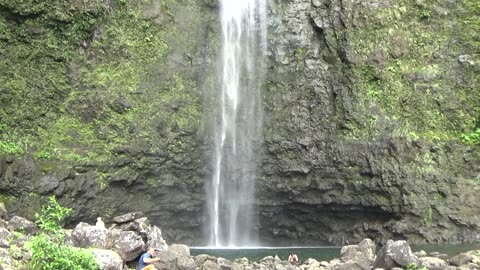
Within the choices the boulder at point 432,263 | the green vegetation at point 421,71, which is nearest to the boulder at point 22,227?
the boulder at point 432,263

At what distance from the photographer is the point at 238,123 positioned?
2895 centimetres

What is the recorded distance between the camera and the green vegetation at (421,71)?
28172 millimetres

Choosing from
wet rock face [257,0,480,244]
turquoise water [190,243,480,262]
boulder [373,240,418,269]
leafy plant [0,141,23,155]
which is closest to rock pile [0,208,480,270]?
boulder [373,240,418,269]

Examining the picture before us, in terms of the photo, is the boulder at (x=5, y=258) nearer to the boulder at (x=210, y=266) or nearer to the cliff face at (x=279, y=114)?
the boulder at (x=210, y=266)

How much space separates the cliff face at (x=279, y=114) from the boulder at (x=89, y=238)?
922cm

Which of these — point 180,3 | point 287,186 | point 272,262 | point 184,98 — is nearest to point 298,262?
point 272,262

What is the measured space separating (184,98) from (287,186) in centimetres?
680

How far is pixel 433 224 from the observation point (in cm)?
2639

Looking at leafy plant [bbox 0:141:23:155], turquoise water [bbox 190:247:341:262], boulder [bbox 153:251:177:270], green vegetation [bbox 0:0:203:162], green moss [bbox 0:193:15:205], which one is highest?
green vegetation [bbox 0:0:203:162]

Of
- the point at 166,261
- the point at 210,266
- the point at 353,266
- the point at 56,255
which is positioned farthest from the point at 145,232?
the point at 353,266

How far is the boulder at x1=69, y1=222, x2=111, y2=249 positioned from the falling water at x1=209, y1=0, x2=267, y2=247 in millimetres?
12427

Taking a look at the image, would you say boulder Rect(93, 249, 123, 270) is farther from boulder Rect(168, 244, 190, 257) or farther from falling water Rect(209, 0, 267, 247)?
falling water Rect(209, 0, 267, 247)

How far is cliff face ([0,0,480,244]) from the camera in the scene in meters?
25.7

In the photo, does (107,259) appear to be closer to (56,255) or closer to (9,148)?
(56,255)
